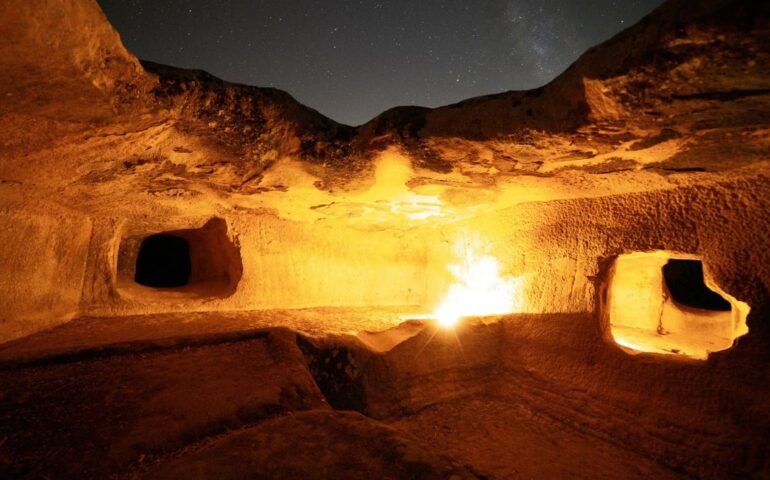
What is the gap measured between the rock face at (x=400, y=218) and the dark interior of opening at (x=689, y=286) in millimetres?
7425

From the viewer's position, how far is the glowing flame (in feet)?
14.0

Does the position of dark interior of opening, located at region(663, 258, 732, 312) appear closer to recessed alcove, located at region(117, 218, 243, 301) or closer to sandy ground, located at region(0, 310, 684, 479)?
sandy ground, located at region(0, 310, 684, 479)

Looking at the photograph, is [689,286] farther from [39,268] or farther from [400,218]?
[39,268]

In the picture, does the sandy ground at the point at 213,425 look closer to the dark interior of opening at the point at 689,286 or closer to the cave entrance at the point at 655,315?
the cave entrance at the point at 655,315

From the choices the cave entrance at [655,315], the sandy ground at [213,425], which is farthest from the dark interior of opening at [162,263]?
the cave entrance at [655,315]

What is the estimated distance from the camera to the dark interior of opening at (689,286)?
359 inches

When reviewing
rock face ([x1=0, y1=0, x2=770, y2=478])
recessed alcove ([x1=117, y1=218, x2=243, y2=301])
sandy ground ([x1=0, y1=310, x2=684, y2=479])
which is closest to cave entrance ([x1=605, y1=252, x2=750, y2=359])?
rock face ([x1=0, y1=0, x2=770, y2=478])

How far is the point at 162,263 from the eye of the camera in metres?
7.78

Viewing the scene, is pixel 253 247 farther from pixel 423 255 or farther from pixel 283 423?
pixel 283 423

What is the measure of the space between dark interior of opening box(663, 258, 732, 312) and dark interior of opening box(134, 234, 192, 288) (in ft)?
37.2

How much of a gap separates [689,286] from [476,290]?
305 inches

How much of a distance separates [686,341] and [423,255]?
14.9 feet

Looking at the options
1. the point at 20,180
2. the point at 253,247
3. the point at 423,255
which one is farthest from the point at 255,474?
the point at 423,255

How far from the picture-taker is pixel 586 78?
2043 millimetres
